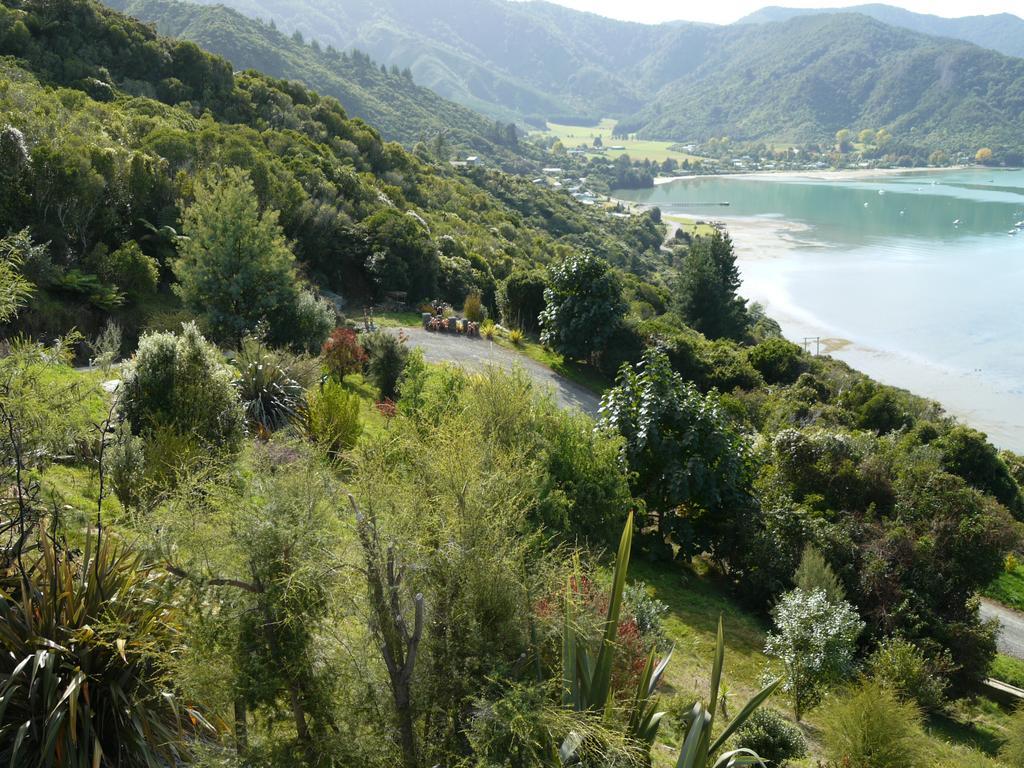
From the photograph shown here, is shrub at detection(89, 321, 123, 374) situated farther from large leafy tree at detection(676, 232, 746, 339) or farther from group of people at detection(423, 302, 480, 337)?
large leafy tree at detection(676, 232, 746, 339)

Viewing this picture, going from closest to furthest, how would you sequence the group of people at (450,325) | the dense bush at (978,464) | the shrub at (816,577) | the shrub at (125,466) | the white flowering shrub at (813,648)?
the shrub at (125,466) < the white flowering shrub at (813,648) < the shrub at (816,577) < the dense bush at (978,464) < the group of people at (450,325)

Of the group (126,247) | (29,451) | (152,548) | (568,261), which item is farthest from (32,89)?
(152,548)

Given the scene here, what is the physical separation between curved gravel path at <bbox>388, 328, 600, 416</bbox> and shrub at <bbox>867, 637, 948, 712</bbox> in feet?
28.7

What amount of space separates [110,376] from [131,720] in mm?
7624

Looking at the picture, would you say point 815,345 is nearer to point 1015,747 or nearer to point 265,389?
point 1015,747

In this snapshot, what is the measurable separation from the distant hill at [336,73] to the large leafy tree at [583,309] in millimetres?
63855

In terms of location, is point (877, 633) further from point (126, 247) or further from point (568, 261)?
point (126, 247)

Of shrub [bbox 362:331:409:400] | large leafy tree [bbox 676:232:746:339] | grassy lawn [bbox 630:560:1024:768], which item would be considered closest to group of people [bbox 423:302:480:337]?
shrub [bbox 362:331:409:400]

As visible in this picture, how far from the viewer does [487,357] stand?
1938 cm

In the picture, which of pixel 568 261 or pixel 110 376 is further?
pixel 568 261

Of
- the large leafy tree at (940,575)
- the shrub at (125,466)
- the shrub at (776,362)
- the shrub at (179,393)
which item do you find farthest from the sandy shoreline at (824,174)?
the shrub at (125,466)

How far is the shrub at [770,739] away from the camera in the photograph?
22.1 ft

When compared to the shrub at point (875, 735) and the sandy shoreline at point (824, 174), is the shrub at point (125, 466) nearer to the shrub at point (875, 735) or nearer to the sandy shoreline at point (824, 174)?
the shrub at point (875, 735)

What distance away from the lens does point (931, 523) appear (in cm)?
1135
